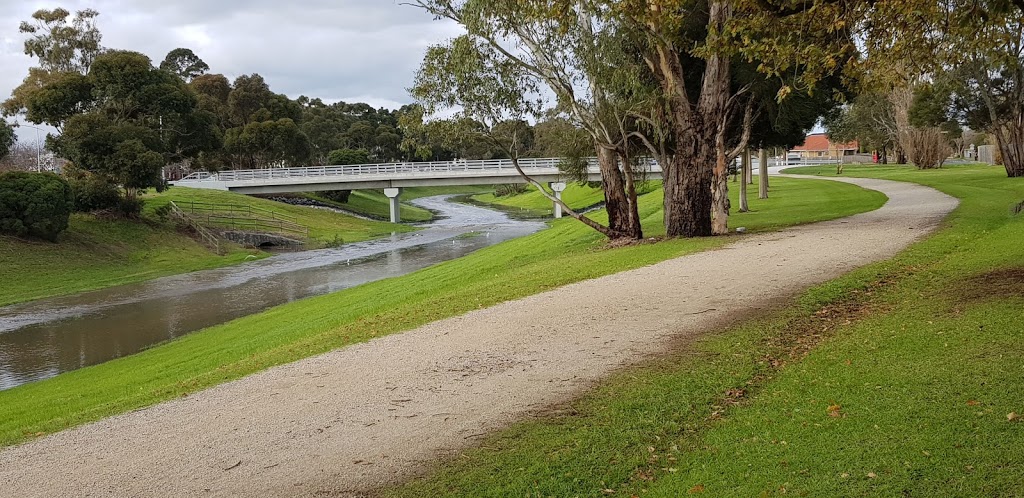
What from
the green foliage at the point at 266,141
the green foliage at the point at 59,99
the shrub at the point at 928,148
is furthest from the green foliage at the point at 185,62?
the shrub at the point at 928,148

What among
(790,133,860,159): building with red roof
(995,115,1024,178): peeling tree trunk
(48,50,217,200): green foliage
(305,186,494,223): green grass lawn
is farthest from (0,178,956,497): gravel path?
(790,133,860,159): building with red roof

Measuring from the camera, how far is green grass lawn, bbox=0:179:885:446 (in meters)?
12.6

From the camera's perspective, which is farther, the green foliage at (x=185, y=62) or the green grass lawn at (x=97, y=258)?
the green foliage at (x=185, y=62)

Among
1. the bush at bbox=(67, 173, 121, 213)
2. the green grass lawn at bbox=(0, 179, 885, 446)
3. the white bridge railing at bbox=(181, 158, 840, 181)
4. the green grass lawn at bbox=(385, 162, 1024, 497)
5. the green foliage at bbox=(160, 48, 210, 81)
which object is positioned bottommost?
the green grass lawn at bbox=(0, 179, 885, 446)

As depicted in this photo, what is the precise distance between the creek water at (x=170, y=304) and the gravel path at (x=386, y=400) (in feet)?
37.0

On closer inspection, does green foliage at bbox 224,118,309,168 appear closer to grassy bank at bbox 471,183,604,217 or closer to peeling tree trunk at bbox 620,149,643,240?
grassy bank at bbox 471,183,604,217

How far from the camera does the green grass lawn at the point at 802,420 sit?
6.05 meters

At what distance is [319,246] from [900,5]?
142 ft

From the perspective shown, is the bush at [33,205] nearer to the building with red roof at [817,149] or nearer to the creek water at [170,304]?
the creek water at [170,304]

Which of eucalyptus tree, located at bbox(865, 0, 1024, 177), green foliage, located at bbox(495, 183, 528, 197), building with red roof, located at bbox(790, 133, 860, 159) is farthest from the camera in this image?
building with red roof, located at bbox(790, 133, 860, 159)

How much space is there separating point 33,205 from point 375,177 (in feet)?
111

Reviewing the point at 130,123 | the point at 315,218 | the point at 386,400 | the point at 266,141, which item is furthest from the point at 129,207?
the point at 386,400

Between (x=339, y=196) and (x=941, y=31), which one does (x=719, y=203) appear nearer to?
(x=941, y=31)

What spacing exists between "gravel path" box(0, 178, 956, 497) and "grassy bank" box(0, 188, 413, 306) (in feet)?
82.6
